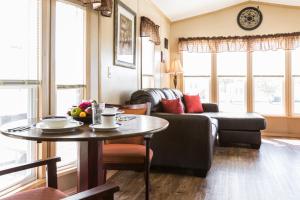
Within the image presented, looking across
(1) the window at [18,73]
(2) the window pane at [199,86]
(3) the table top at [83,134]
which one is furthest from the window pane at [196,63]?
(3) the table top at [83,134]

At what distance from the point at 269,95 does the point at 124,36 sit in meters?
3.61

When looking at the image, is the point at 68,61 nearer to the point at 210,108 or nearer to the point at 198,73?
the point at 210,108

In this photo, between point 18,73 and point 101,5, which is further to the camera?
point 101,5

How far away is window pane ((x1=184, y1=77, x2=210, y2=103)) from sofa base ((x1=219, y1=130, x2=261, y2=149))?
1.56 meters

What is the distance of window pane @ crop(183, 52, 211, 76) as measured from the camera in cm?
601

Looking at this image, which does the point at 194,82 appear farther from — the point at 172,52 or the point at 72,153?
the point at 72,153

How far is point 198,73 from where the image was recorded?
6.07m

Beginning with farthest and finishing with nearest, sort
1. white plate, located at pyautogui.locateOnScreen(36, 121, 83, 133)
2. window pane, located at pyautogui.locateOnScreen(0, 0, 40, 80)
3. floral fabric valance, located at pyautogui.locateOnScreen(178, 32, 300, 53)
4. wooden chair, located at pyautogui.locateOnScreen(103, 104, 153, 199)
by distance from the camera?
floral fabric valance, located at pyautogui.locateOnScreen(178, 32, 300, 53) < wooden chair, located at pyautogui.locateOnScreen(103, 104, 153, 199) < window pane, located at pyautogui.locateOnScreen(0, 0, 40, 80) < white plate, located at pyautogui.locateOnScreen(36, 121, 83, 133)

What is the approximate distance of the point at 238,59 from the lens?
5828mm

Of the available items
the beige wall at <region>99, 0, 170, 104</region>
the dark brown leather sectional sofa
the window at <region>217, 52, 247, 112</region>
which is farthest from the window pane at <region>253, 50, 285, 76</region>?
the dark brown leather sectional sofa

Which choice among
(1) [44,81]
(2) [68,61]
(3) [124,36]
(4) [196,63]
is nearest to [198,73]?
(4) [196,63]

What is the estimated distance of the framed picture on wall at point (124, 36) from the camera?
10.9ft

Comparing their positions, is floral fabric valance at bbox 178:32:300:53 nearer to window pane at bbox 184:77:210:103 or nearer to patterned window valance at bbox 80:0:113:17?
window pane at bbox 184:77:210:103

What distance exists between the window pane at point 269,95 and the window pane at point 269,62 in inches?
5.8
